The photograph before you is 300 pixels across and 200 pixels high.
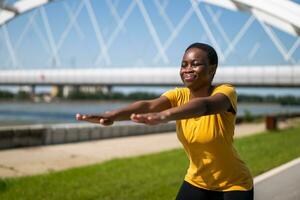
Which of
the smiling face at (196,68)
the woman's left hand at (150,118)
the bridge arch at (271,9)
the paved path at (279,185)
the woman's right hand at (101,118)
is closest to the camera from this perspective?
the woman's left hand at (150,118)

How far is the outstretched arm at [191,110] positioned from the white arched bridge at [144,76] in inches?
1656

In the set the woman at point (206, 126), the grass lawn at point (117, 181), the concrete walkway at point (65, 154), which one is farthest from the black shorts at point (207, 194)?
the concrete walkway at point (65, 154)

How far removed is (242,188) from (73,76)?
51.0 metres

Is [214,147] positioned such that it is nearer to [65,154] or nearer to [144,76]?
[65,154]

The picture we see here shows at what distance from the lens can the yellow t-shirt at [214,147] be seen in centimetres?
223

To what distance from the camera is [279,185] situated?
5363 mm

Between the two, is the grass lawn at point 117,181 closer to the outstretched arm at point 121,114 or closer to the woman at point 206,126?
the woman at point 206,126

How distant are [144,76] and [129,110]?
152 ft

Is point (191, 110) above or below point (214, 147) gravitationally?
above

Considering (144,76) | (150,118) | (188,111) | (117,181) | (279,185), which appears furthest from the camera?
(144,76)

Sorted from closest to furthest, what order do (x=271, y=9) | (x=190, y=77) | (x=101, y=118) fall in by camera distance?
(x=101, y=118)
(x=190, y=77)
(x=271, y=9)

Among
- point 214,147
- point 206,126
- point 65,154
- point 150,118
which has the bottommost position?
point 65,154

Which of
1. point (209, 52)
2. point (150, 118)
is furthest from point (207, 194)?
point (150, 118)

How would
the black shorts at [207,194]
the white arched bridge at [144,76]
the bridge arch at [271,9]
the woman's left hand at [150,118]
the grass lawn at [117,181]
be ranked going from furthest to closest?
the white arched bridge at [144,76] < the bridge arch at [271,9] < the grass lawn at [117,181] < the black shorts at [207,194] < the woman's left hand at [150,118]
